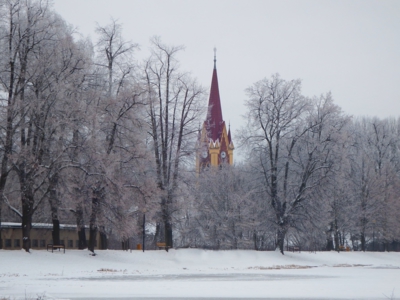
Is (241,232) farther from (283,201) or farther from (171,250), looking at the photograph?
(171,250)

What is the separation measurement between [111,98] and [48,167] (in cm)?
755

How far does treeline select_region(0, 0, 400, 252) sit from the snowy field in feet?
7.67

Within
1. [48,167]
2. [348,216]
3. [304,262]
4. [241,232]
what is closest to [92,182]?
[48,167]

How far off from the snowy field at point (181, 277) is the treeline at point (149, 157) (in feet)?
7.67

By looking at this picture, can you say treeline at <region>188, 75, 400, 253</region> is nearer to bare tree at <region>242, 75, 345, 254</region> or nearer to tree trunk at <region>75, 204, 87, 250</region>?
bare tree at <region>242, 75, 345, 254</region>

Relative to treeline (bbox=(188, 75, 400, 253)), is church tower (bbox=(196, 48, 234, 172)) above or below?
above

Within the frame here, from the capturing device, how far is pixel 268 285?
23.7 metres

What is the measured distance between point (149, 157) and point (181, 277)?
39.8ft

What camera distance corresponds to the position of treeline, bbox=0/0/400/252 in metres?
34.7

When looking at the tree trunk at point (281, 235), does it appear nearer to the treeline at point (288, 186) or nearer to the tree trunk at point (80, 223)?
the treeline at point (288, 186)

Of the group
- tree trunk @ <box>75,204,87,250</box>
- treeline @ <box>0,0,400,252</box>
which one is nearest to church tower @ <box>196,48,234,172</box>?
treeline @ <box>0,0,400,252</box>

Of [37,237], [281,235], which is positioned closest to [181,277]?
[37,237]

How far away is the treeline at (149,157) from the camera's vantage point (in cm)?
3469

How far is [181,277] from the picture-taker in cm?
2902
